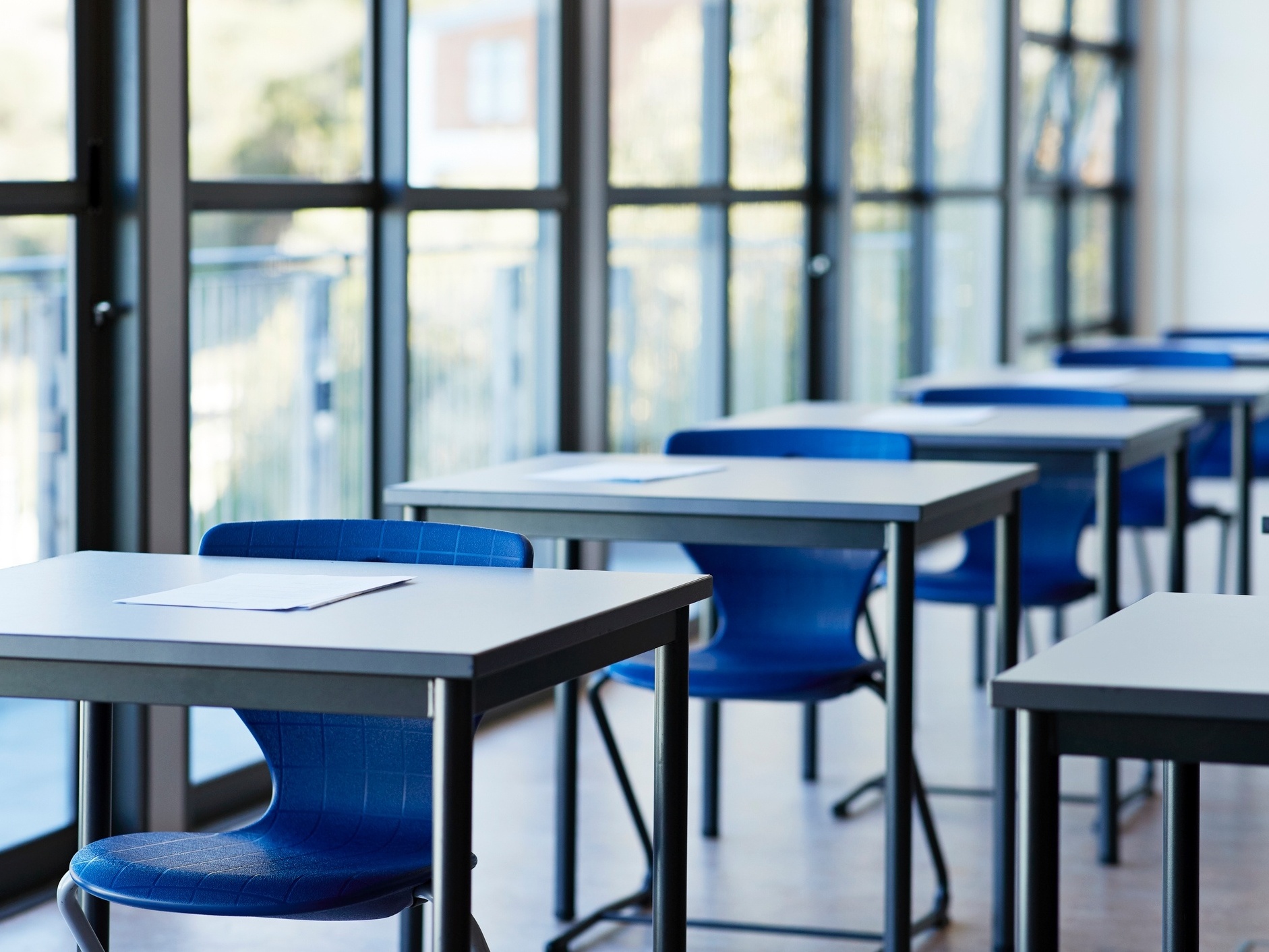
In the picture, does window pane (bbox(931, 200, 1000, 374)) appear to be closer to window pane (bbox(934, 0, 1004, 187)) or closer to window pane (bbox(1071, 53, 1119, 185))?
window pane (bbox(934, 0, 1004, 187))

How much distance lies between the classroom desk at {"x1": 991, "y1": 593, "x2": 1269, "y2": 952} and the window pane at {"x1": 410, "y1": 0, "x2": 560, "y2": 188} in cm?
291

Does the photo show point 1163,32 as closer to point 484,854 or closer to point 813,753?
point 813,753

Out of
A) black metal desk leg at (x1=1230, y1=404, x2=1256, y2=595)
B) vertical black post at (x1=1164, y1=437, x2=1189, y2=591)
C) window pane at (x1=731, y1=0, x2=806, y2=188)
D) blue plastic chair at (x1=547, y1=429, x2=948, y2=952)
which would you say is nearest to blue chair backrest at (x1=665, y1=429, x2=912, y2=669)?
blue plastic chair at (x1=547, y1=429, x2=948, y2=952)

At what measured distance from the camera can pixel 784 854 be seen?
11.5ft

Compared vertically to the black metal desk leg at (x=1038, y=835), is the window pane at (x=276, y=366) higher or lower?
higher

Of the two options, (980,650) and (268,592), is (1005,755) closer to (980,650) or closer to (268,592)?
(268,592)

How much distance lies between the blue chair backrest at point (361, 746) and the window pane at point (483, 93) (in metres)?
2.12

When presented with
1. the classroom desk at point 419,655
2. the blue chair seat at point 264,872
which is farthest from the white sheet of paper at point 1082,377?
the blue chair seat at point 264,872

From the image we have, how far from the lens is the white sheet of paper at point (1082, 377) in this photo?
5.05 m

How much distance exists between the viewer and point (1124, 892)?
10.7 ft

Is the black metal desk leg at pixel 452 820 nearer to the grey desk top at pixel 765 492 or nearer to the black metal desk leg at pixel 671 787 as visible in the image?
the black metal desk leg at pixel 671 787

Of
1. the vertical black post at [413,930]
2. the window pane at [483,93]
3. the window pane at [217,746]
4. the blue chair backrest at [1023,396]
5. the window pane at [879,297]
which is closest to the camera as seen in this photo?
the vertical black post at [413,930]

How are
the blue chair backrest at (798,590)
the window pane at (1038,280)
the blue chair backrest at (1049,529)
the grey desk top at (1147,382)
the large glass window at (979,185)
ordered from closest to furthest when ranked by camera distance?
the blue chair backrest at (798,590) < the blue chair backrest at (1049,529) < the grey desk top at (1147,382) < the large glass window at (979,185) < the window pane at (1038,280)

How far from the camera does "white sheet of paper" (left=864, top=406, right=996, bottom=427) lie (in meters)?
3.84
